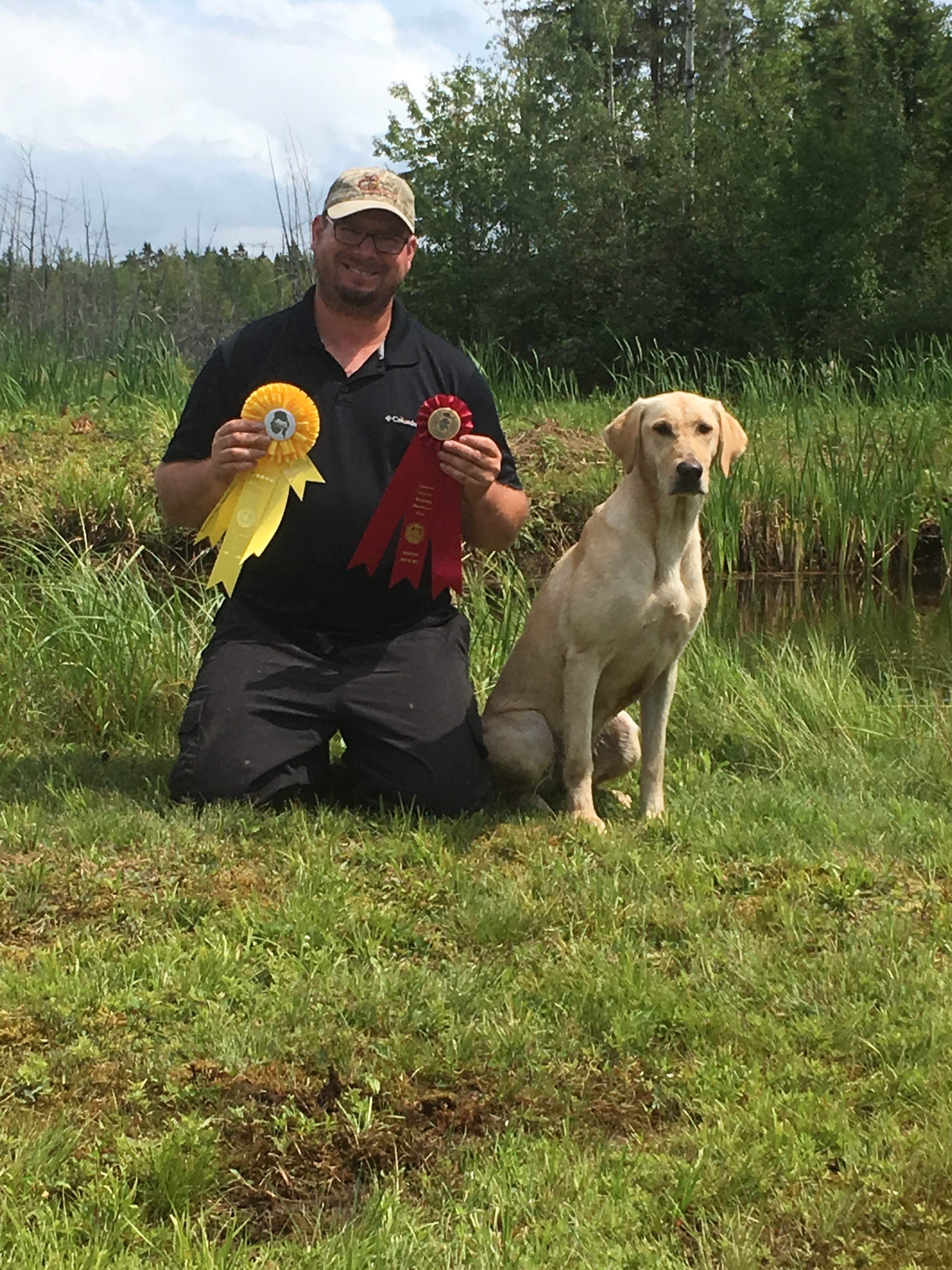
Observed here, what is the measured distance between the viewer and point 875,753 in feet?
15.0

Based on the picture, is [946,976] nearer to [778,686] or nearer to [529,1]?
[778,686]

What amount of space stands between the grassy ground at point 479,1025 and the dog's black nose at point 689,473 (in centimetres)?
103

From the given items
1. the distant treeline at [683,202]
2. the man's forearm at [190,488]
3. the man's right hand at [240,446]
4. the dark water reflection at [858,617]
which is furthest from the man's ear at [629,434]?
the distant treeline at [683,202]

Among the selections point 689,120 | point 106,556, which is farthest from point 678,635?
point 689,120

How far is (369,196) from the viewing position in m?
A: 3.74

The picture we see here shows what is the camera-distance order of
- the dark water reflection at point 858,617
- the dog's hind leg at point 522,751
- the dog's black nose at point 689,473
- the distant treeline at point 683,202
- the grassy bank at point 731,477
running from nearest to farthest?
the dog's black nose at point 689,473
the dog's hind leg at point 522,751
the dark water reflection at point 858,617
the grassy bank at point 731,477
the distant treeline at point 683,202

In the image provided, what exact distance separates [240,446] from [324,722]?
0.91 m

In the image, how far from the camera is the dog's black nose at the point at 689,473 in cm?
350

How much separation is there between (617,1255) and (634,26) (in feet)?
106

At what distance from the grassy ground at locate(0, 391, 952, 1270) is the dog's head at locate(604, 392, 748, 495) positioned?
104 centimetres

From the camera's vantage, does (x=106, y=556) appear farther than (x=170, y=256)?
No

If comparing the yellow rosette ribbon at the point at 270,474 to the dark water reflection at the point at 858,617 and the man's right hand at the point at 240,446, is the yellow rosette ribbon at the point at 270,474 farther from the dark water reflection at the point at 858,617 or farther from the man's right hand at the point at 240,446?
the dark water reflection at the point at 858,617

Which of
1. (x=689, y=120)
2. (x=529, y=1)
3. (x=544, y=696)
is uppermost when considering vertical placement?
(x=529, y=1)

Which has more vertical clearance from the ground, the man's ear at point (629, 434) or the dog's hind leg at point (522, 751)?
the man's ear at point (629, 434)
